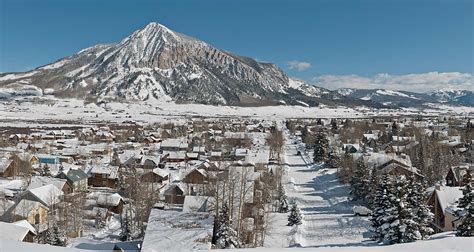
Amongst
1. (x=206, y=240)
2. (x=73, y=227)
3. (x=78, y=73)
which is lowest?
(x=73, y=227)

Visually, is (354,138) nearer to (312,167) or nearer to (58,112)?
(312,167)

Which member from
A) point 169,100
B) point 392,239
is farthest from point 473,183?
point 169,100

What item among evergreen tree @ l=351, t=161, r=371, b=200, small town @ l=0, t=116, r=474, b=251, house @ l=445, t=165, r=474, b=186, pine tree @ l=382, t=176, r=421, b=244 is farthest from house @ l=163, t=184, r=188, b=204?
house @ l=445, t=165, r=474, b=186

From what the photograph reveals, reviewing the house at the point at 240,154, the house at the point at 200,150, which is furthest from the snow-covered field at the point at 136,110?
the house at the point at 240,154

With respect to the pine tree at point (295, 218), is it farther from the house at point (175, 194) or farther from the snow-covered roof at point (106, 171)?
the snow-covered roof at point (106, 171)

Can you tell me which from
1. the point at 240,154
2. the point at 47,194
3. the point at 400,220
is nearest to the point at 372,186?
the point at 400,220

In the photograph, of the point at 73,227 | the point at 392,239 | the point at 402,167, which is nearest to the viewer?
the point at 392,239

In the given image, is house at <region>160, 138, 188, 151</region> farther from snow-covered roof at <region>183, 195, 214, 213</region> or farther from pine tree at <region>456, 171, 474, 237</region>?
pine tree at <region>456, 171, 474, 237</region>

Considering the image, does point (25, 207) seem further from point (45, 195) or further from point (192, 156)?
point (192, 156)
